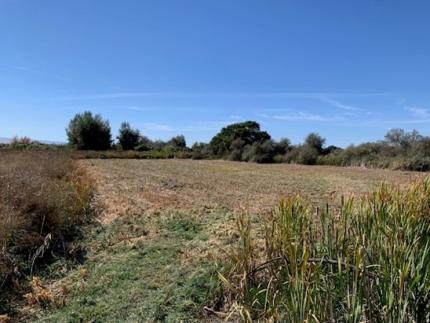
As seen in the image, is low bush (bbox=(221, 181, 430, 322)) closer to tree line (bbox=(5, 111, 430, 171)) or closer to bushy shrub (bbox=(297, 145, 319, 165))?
tree line (bbox=(5, 111, 430, 171))

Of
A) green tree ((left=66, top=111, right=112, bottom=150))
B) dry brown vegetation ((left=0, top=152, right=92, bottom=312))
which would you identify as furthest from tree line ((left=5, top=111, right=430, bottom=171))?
dry brown vegetation ((left=0, top=152, right=92, bottom=312))

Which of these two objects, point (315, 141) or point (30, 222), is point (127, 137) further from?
point (30, 222)

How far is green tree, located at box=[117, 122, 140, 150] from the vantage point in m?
51.2

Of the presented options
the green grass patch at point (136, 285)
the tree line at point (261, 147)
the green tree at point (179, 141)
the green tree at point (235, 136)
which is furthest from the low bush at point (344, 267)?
the green tree at point (179, 141)

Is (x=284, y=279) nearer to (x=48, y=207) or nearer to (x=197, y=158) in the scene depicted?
(x=48, y=207)

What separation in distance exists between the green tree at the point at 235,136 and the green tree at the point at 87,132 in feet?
43.8

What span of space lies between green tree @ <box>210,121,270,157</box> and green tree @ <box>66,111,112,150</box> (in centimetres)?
1335

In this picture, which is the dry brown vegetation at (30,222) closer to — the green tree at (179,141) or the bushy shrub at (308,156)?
the bushy shrub at (308,156)

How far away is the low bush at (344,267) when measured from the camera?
2631 mm

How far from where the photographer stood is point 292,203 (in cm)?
394

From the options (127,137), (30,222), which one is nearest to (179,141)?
Answer: (127,137)

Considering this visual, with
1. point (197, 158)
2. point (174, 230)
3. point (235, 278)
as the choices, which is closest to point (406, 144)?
point (197, 158)

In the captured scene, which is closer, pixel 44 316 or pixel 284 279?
pixel 284 279

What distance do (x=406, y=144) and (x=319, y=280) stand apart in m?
33.2
